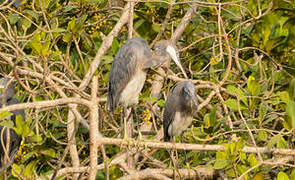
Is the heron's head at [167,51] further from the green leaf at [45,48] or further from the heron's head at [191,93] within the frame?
the green leaf at [45,48]

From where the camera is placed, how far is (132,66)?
11.4 feet

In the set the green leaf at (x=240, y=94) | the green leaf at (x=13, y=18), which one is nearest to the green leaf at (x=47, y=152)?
the green leaf at (x=13, y=18)

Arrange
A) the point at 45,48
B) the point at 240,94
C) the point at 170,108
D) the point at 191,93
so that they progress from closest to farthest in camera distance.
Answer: the point at 45,48 < the point at 240,94 < the point at 191,93 < the point at 170,108

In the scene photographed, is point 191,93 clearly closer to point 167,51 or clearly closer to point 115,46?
point 167,51

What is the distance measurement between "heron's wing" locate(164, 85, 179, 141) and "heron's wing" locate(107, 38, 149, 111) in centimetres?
32

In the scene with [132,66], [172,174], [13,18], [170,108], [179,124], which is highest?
[13,18]

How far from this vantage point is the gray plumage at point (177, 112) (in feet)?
11.4

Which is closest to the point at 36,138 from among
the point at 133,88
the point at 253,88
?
the point at 133,88

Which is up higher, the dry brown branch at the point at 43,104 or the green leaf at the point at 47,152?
the dry brown branch at the point at 43,104

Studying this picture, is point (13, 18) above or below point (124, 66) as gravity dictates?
above

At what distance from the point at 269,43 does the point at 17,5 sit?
2.08 metres

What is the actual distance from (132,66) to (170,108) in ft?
1.39

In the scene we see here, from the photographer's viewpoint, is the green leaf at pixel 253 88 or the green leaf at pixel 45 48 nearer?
the green leaf at pixel 45 48

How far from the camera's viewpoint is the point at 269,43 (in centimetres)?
398
